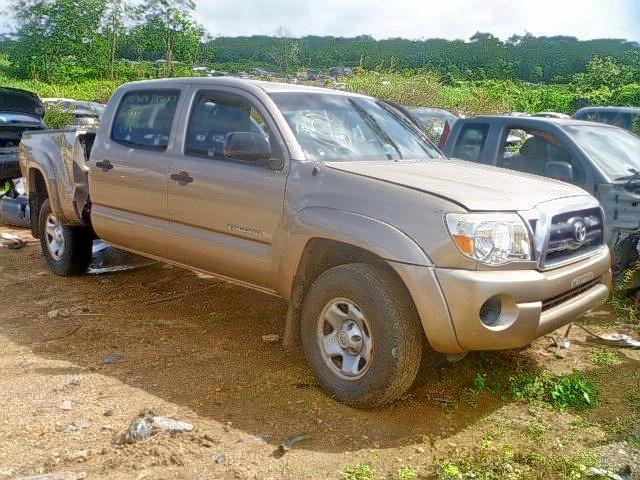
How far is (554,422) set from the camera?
143 inches

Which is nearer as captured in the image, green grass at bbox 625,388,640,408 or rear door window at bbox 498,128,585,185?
green grass at bbox 625,388,640,408

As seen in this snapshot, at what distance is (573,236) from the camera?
377cm

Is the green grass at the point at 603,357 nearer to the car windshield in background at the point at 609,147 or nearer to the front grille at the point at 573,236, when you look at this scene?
the front grille at the point at 573,236

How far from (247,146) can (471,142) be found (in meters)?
3.65

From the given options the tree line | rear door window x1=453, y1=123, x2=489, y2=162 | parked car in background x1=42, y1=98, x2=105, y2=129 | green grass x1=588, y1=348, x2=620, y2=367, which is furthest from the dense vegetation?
green grass x1=588, y1=348, x2=620, y2=367

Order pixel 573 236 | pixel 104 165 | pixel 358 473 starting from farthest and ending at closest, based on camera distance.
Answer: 1. pixel 104 165
2. pixel 573 236
3. pixel 358 473

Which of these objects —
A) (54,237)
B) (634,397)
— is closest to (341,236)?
(634,397)

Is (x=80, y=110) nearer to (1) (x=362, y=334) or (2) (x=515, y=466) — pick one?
(1) (x=362, y=334)

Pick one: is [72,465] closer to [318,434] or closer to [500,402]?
[318,434]

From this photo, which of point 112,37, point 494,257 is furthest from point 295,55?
point 494,257

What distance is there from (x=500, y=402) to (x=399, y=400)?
60cm

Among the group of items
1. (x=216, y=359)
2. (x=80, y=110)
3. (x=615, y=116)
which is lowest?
(x=216, y=359)

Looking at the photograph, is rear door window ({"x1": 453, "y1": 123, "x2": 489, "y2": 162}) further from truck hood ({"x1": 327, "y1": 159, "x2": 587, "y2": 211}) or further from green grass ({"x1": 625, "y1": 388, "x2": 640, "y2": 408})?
green grass ({"x1": 625, "y1": 388, "x2": 640, "y2": 408})

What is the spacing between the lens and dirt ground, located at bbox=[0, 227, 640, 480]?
10.4 feet
